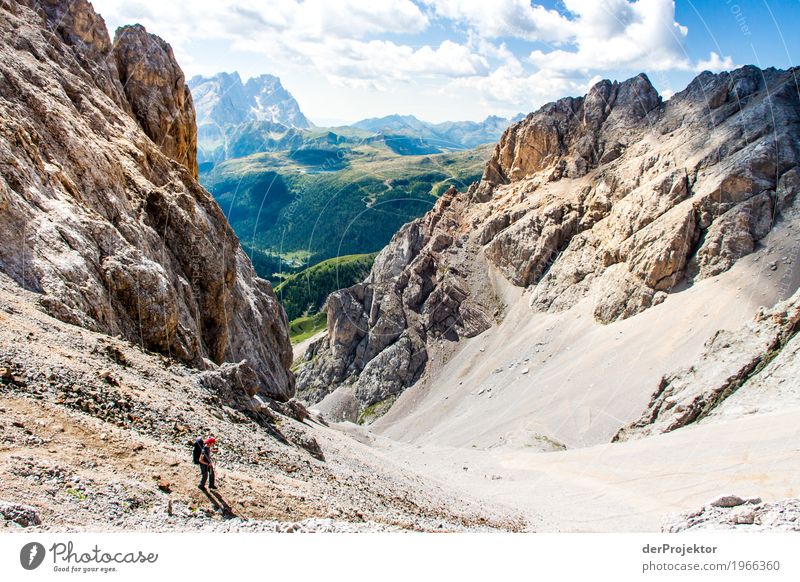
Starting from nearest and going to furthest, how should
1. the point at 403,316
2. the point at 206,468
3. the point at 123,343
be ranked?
the point at 206,468
the point at 123,343
the point at 403,316

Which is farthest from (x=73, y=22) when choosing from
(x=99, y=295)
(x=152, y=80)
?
(x=99, y=295)

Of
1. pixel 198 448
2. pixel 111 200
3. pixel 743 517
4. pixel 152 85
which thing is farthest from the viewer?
pixel 152 85

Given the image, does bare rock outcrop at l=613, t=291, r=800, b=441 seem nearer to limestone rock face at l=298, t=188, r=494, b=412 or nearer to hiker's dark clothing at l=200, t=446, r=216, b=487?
hiker's dark clothing at l=200, t=446, r=216, b=487

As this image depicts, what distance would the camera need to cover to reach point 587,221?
4417 inches

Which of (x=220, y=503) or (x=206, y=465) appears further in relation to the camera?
(x=206, y=465)

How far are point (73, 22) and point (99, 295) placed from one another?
32.2 m

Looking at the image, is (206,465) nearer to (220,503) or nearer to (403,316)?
(220,503)

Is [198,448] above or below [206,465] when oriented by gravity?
above

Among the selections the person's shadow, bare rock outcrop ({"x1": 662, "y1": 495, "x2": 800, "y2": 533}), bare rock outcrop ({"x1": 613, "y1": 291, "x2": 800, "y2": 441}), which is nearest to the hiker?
the person's shadow

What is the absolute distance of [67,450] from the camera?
16.6 meters

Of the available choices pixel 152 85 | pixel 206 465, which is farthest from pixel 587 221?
pixel 206 465

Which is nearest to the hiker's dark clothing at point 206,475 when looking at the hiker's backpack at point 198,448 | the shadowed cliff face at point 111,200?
the hiker's backpack at point 198,448

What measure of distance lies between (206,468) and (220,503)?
1.16 meters

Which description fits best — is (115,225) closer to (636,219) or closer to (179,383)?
(179,383)
